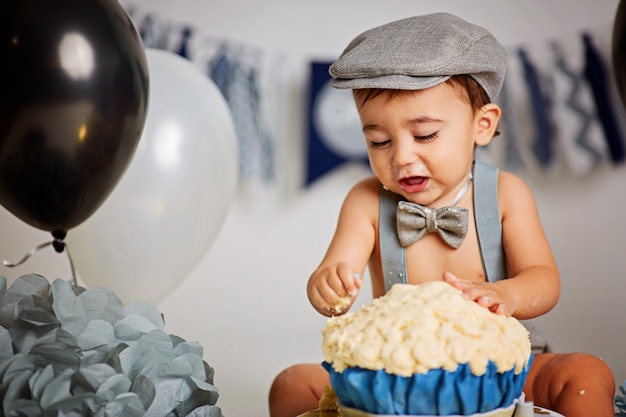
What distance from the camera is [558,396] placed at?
120 cm

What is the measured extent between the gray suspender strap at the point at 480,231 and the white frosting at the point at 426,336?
1.34ft

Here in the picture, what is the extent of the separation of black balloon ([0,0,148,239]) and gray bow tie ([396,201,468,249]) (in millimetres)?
485

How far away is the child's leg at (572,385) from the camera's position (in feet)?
3.74

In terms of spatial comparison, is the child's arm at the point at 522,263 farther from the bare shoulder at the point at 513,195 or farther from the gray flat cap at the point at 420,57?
the gray flat cap at the point at 420,57

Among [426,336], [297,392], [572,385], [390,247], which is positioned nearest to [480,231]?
[390,247]

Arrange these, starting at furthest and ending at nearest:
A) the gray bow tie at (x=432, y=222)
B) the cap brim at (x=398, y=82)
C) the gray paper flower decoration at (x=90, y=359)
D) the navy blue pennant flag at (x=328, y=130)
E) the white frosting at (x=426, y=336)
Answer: the navy blue pennant flag at (x=328, y=130) < the gray bow tie at (x=432, y=222) < the cap brim at (x=398, y=82) < the gray paper flower decoration at (x=90, y=359) < the white frosting at (x=426, y=336)

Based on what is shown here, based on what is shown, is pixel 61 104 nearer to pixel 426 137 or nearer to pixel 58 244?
pixel 58 244

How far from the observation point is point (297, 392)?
125 cm

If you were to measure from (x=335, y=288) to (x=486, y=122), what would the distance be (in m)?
0.46

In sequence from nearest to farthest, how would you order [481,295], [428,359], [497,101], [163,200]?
[428,359]
[481,295]
[163,200]
[497,101]

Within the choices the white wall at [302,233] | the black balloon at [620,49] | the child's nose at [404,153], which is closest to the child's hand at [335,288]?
the child's nose at [404,153]

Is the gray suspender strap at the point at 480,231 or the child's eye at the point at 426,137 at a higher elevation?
the child's eye at the point at 426,137

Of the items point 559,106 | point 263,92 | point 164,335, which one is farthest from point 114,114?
point 559,106

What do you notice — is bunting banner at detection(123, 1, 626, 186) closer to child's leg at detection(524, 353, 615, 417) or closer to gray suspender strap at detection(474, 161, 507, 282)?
gray suspender strap at detection(474, 161, 507, 282)
